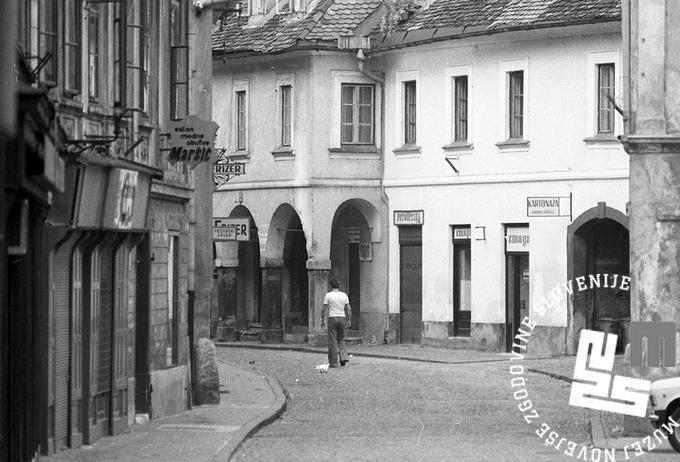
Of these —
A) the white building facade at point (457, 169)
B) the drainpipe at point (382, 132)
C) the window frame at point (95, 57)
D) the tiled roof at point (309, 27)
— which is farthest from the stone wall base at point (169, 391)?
the tiled roof at point (309, 27)

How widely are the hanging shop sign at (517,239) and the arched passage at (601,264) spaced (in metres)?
1.61

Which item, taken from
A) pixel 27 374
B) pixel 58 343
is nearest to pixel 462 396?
pixel 58 343

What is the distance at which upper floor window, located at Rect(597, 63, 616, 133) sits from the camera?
3994cm

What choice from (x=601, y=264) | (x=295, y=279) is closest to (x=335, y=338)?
(x=601, y=264)

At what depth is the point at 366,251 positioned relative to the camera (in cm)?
4716

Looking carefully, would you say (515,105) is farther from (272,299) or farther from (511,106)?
(272,299)

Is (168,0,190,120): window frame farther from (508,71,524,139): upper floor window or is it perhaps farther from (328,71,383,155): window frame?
(328,71,383,155): window frame

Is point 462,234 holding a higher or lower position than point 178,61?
lower

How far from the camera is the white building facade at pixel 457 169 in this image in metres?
40.0

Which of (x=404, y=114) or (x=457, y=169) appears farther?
(x=404, y=114)

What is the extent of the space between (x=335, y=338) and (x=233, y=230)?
5358mm

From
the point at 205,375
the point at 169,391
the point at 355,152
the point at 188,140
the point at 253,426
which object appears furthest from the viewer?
the point at 355,152

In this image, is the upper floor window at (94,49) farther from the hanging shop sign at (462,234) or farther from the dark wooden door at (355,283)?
the dark wooden door at (355,283)

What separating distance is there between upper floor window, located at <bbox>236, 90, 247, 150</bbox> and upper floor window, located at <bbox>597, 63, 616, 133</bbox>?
1215cm
